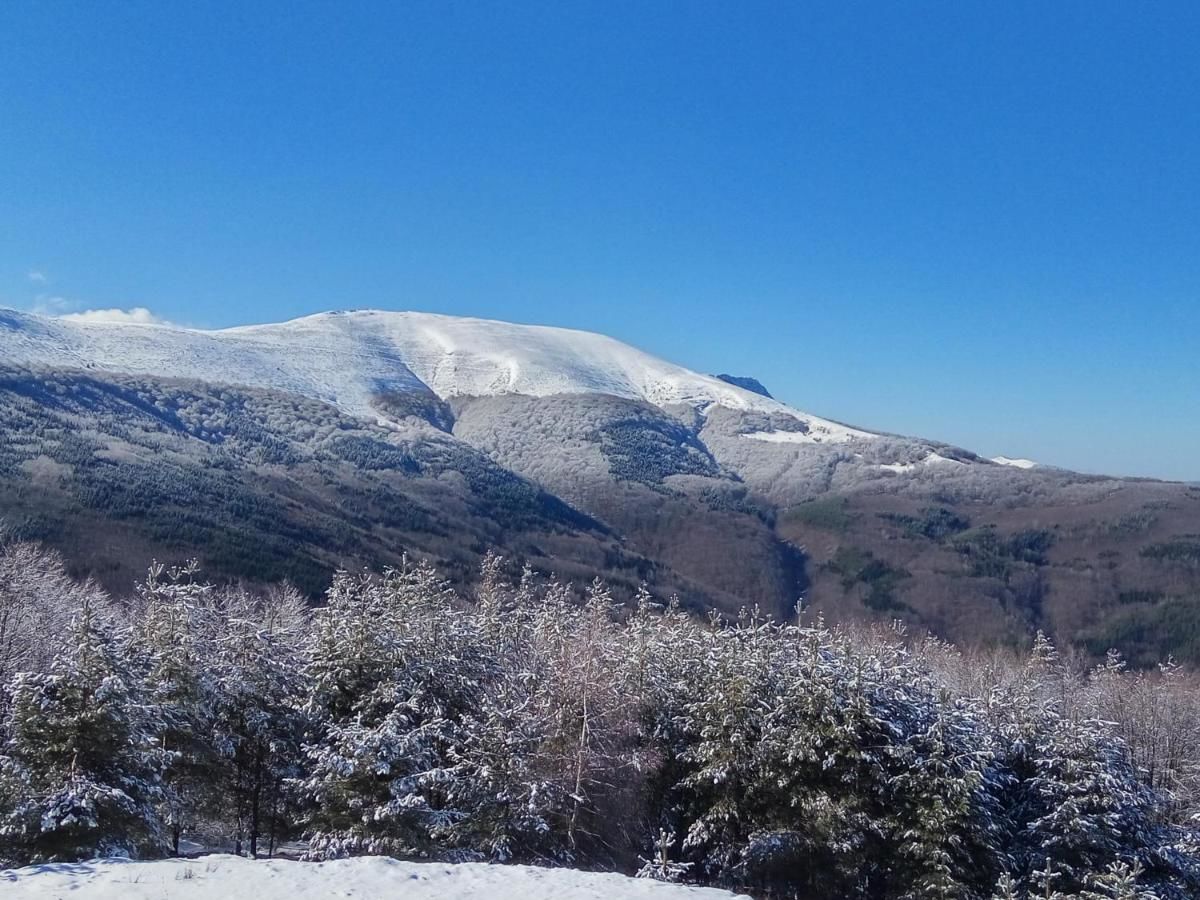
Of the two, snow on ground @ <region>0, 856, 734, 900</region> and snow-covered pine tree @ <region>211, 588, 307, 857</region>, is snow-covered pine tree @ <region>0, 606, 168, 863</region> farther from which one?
snow on ground @ <region>0, 856, 734, 900</region>

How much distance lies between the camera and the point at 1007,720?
100 feet

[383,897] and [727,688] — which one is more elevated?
[727,688]

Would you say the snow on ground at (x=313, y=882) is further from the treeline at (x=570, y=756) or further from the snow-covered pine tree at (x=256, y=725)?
the snow-covered pine tree at (x=256, y=725)

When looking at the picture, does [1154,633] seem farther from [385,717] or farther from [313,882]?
[313,882]

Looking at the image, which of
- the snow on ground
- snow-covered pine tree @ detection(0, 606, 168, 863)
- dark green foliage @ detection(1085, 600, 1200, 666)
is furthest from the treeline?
dark green foliage @ detection(1085, 600, 1200, 666)

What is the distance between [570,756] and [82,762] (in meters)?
12.3

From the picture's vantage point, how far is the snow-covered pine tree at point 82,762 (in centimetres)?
1927

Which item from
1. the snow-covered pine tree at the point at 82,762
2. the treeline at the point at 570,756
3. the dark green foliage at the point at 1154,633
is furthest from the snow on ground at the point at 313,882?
the dark green foliage at the point at 1154,633

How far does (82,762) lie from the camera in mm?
20547

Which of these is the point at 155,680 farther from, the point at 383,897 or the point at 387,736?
the point at 383,897

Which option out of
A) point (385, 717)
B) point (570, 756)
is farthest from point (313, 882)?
point (570, 756)

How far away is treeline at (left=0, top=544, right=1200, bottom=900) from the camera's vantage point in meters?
22.3

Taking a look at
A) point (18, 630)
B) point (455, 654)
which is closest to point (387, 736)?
point (455, 654)

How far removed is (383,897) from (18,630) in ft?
87.2
